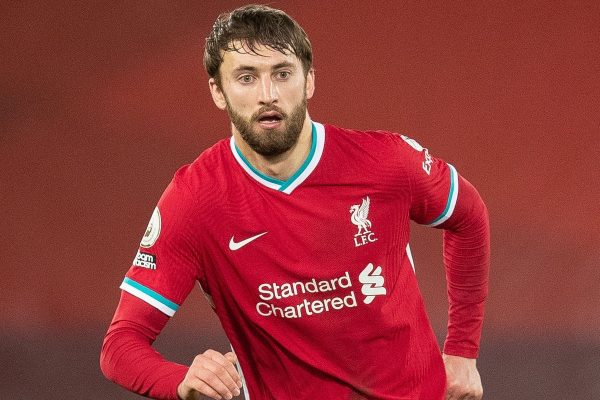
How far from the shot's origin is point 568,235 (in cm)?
346

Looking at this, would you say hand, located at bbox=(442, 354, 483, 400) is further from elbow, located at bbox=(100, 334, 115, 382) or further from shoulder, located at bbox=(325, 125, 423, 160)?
elbow, located at bbox=(100, 334, 115, 382)

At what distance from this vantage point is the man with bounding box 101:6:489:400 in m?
1.89

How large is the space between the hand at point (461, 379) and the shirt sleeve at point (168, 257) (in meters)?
0.57

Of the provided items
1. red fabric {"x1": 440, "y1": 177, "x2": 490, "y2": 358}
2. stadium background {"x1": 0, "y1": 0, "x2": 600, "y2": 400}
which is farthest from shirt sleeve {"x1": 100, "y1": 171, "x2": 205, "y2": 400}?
stadium background {"x1": 0, "y1": 0, "x2": 600, "y2": 400}

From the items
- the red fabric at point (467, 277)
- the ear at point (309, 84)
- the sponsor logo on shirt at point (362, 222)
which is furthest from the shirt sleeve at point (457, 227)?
the ear at point (309, 84)

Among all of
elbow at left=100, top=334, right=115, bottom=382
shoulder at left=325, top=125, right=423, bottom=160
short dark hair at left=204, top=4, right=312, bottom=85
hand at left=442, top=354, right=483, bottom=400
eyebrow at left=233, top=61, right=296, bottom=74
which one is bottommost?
hand at left=442, top=354, right=483, bottom=400

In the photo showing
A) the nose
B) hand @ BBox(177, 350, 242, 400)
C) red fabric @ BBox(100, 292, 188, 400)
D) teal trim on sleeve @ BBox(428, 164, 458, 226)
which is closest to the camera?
hand @ BBox(177, 350, 242, 400)

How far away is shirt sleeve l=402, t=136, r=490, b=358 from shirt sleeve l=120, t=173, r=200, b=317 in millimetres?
410

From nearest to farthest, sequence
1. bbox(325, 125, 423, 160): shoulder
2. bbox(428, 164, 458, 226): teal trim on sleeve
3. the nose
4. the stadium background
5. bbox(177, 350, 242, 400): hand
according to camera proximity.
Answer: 1. bbox(177, 350, 242, 400): hand
2. the nose
3. bbox(325, 125, 423, 160): shoulder
4. bbox(428, 164, 458, 226): teal trim on sleeve
5. the stadium background

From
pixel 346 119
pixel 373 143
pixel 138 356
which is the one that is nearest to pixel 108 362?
pixel 138 356

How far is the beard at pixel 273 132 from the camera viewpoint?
188 centimetres

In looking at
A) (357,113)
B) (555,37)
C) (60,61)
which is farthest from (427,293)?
(60,61)

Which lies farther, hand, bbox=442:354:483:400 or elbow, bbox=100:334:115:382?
hand, bbox=442:354:483:400

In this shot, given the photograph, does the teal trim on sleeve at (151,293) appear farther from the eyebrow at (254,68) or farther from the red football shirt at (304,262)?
the eyebrow at (254,68)
